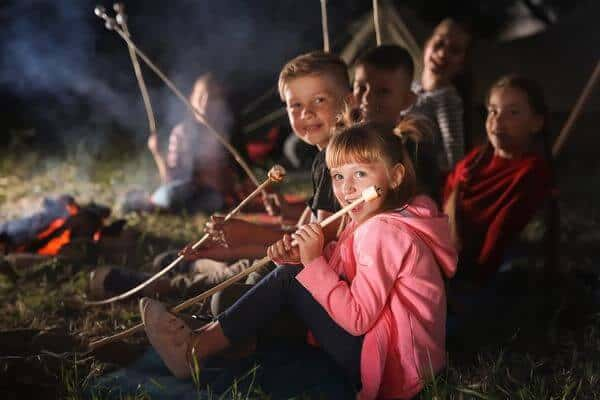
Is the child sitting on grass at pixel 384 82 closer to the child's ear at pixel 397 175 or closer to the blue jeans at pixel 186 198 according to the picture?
the child's ear at pixel 397 175

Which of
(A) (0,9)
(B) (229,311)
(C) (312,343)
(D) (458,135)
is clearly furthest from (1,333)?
(A) (0,9)

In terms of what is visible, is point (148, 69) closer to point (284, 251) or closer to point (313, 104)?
point (313, 104)

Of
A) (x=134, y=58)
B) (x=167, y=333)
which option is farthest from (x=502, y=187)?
(x=134, y=58)

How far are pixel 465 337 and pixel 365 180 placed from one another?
34.9 inches

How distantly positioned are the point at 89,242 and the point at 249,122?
315 centimetres

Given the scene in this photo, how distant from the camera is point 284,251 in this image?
1876 mm

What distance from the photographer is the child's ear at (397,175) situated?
6.21 feet

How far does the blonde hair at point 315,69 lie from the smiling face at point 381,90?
1.57 ft

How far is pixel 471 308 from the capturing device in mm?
2717

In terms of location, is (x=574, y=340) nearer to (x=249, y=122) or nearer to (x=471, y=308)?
(x=471, y=308)

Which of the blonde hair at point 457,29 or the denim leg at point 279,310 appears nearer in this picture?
the denim leg at point 279,310

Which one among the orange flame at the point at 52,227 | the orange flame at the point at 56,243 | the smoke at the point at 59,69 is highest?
the smoke at the point at 59,69

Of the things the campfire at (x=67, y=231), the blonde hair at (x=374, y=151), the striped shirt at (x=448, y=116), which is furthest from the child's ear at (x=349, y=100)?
the campfire at (x=67, y=231)

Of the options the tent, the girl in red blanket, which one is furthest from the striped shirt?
the tent
